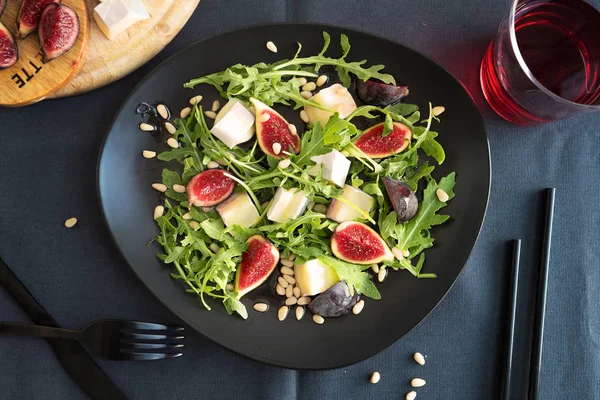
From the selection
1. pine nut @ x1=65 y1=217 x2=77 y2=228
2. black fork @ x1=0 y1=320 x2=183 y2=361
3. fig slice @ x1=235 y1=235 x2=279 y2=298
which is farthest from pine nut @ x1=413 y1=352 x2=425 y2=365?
pine nut @ x1=65 y1=217 x2=77 y2=228

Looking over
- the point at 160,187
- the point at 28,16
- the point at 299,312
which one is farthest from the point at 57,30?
the point at 299,312

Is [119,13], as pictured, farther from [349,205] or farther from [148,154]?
[349,205]

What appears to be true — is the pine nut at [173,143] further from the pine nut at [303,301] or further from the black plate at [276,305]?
the pine nut at [303,301]

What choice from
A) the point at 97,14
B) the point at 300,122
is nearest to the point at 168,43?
the point at 97,14

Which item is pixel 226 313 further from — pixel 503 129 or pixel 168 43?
pixel 503 129

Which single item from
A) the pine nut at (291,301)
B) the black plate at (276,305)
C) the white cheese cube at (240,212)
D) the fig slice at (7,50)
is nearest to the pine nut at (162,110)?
the black plate at (276,305)

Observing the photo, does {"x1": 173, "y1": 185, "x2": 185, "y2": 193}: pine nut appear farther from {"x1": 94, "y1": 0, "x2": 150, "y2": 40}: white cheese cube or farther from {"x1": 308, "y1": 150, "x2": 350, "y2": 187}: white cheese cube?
{"x1": 94, "y1": 0, "x2": 150, "y2": 40}: white cheese cube
